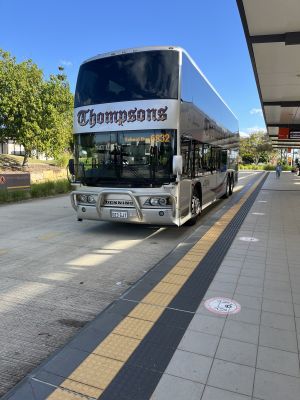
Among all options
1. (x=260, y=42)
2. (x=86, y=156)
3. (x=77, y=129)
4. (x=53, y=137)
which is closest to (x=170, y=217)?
(x=86, y=156)

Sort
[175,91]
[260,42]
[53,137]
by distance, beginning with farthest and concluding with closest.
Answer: [53,137]
[260,42]
[175,91]

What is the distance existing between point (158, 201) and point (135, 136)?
1372 mm

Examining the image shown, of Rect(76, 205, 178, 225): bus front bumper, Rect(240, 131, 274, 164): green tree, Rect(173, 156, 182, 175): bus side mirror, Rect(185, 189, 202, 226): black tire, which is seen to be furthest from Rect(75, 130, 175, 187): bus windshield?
Rect(240, 131, 274, 164): green tree

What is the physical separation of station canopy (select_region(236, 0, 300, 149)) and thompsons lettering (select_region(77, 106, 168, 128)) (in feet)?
9.10

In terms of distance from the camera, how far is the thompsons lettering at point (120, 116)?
7.16m

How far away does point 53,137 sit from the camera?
1262 inches

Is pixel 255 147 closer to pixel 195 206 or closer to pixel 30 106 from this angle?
pixel 30 106

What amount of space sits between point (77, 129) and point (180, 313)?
524 centimetres

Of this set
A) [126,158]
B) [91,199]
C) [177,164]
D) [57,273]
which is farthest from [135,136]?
[57,273]

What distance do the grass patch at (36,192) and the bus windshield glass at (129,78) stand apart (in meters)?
7.55

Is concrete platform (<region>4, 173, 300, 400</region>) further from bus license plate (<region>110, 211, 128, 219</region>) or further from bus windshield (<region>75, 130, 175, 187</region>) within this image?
bus windshield (<region>75, 130, 175, 187</region>)

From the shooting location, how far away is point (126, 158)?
24.7 ft

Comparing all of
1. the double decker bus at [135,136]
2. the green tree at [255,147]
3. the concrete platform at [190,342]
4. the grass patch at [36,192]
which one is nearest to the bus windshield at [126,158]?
the double decker bus at [135,136]

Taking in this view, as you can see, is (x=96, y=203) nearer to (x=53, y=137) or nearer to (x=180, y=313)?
(x=180, y=313)
